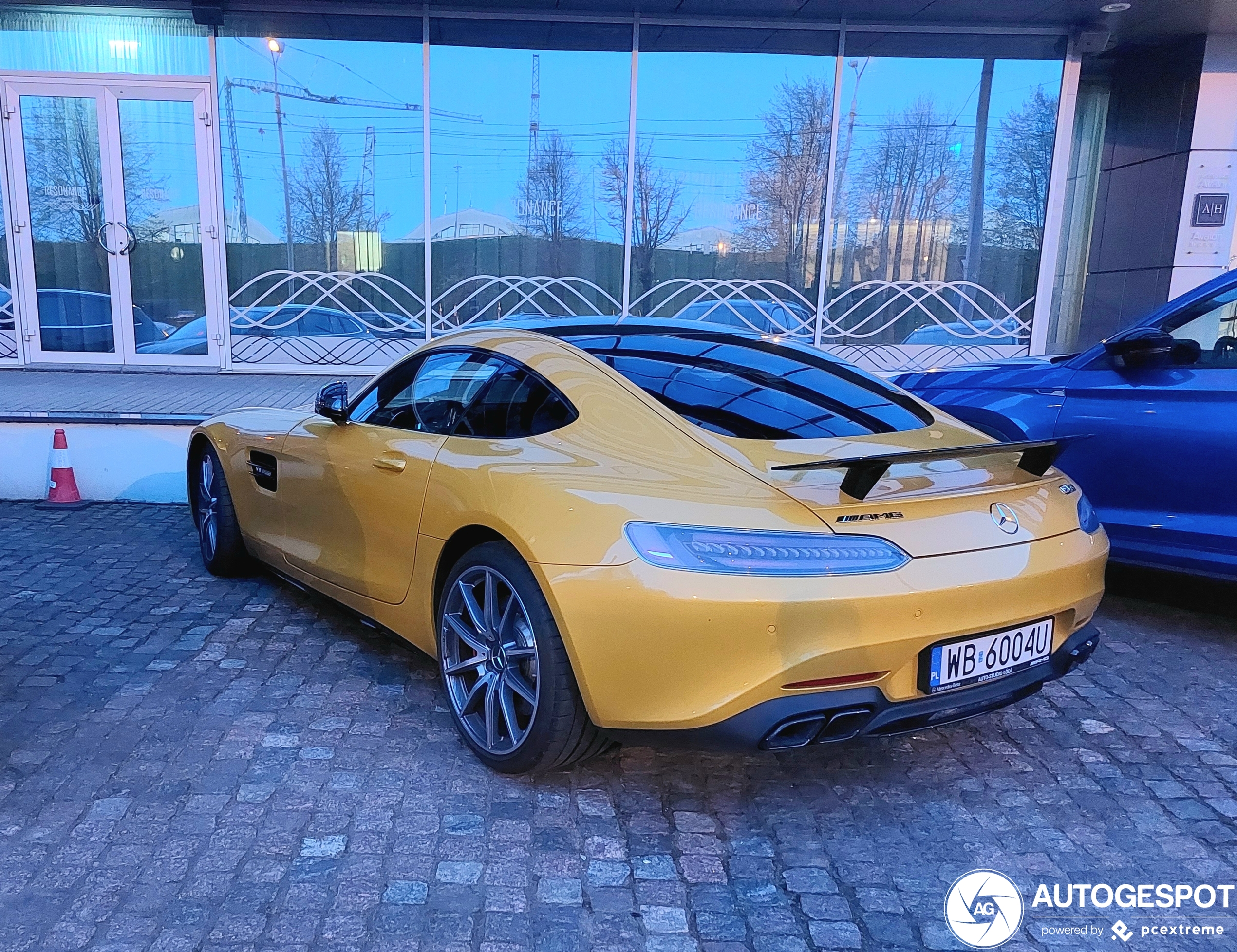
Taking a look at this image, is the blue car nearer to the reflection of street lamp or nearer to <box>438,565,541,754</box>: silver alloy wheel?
<box>438,565,541,754</box>: silver alloy wheel

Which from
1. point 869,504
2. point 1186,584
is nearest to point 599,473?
point 869,504

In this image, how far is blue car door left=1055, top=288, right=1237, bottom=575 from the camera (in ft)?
12.8

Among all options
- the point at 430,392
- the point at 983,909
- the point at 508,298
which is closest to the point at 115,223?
the point at 508,298

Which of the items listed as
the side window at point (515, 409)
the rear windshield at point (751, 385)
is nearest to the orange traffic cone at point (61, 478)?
the side window at point (515, 409)

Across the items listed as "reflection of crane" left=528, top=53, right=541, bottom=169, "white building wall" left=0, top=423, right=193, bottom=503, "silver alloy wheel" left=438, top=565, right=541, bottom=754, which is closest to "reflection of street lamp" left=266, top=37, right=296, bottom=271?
"reflection of crane" left=528, top=53, right=541, bottom=169

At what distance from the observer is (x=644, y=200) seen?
10031 mm

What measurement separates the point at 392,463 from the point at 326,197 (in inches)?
296

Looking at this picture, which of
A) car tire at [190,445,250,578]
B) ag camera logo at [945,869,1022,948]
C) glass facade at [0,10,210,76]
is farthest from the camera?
glass facade at [0,10,210,76]

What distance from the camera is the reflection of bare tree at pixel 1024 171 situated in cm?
995

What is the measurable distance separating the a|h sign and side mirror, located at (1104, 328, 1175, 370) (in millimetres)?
6602

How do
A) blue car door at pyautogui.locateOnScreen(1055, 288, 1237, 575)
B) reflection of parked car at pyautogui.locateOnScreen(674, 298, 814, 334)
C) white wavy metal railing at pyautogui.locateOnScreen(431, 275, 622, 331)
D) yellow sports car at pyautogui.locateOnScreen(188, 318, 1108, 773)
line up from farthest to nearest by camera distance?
reflection of parked car at pyautogui.locateOnScreen(674, 298, 814, 334) < white wavy metal railing at pyautogui.locateOnScreen(431, 275, 622, 331) < blue car door at pyautogui.locateOnScreen(1055, 288, 1237, 575) < yellow sports car at pyautogui.locateOnScreen(188, 318, 1108, 773)

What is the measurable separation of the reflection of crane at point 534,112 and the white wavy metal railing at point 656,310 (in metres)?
1.34

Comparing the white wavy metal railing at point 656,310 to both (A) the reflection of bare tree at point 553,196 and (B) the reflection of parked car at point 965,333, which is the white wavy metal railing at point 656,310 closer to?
(B) the reflection of parked car at point 965,333

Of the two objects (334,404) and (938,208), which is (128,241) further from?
(938,208)
